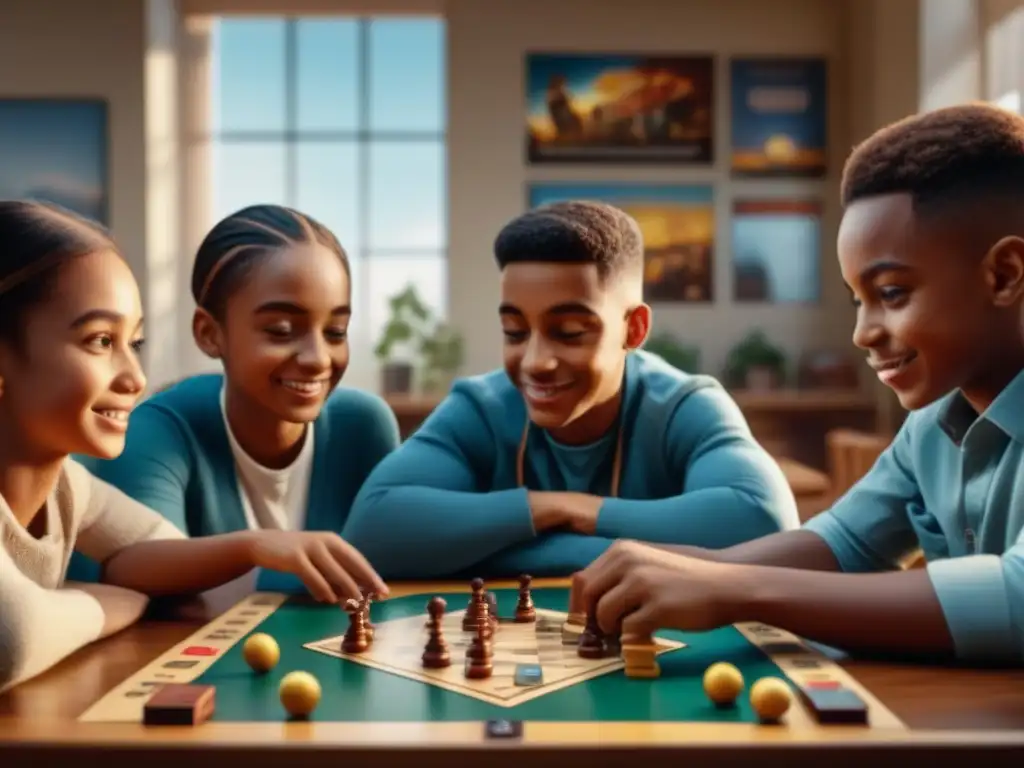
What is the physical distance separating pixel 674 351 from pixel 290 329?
502cm

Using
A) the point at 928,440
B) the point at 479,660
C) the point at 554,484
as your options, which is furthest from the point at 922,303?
the point at 554,484

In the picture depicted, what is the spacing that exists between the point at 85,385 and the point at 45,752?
0.46 metres

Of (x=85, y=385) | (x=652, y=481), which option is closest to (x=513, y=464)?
(x=652, y=481)

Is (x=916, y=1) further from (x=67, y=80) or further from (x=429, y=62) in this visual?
(x=67, y=80)

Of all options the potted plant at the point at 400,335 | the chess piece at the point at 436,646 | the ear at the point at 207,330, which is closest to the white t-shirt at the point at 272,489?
the ear at the point at 207,330

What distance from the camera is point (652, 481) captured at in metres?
1.81

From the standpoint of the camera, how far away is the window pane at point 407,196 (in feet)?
23.2

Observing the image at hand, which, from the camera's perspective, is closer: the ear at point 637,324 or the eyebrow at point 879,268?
the eyebrow at point 879,268

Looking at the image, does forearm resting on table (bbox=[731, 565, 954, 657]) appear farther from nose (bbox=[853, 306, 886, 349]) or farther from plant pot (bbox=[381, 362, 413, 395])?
plant pot (bbox=[381, 362, 413, 395])

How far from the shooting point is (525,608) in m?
1.39

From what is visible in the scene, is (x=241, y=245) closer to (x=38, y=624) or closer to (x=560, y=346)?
(x=560, y=346)

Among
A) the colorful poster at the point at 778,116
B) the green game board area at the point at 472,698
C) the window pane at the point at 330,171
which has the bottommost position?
the green game board area at the point at 472,698

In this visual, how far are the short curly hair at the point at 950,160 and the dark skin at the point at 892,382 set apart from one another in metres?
0.02

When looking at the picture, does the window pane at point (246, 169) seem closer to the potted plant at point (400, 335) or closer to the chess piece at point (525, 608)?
the potted plant at point (400, 335)
